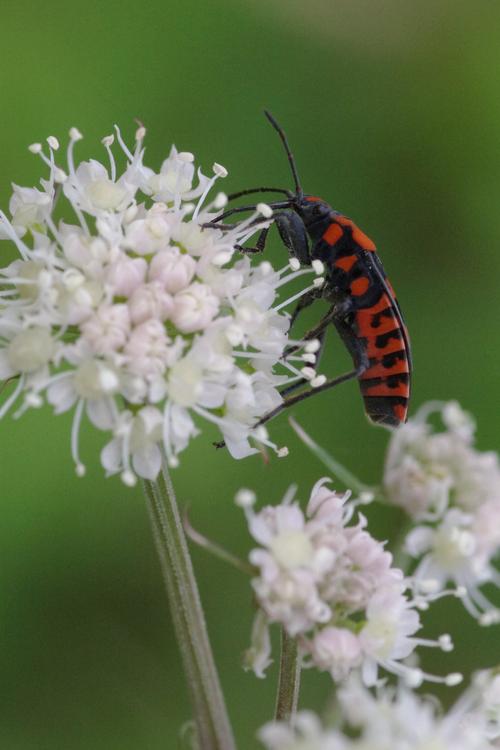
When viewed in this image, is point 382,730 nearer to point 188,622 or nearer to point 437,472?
point 188,622

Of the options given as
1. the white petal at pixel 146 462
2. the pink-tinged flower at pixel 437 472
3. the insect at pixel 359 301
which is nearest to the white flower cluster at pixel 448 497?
the pink-tinged flower at pixel 437 472

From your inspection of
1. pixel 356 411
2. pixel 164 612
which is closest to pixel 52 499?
pixel 164 612

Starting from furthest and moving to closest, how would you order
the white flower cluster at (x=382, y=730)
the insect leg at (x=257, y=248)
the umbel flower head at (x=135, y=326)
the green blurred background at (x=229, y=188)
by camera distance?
1. the green blurred background at (x=229, y=188)
2. the insect leg at (x=257, y=248)
3. the umbel flower head at (x=135, y=326)
4. the white flower cluster at (x=382, y=730)

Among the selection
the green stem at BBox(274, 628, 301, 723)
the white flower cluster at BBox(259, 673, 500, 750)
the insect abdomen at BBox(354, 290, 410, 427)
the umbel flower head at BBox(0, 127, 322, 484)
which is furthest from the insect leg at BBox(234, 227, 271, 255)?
the white flower cluster at BBox(259, 673, 500, 750)

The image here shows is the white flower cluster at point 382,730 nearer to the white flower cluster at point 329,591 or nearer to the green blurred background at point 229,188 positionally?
the white flower cluster at point 329,591

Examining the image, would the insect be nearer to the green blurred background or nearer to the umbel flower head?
the umbel flower head
